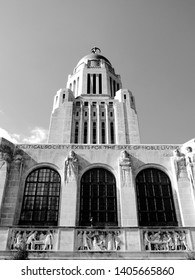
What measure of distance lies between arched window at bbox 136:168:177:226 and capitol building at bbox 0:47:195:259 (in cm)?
7

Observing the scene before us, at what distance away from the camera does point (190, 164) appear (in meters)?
21.0

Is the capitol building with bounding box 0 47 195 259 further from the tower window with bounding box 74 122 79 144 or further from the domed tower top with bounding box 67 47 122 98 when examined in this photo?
the domed tower top with bounding box 67 47 122 98

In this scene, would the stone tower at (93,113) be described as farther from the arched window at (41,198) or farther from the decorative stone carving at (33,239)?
the decorative stone carving at (33,239)

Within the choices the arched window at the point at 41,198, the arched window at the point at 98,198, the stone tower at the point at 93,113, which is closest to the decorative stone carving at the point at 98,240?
the arched window at the point at 98,198

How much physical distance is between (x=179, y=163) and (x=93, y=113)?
31.4 metres

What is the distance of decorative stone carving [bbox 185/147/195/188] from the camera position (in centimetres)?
2059

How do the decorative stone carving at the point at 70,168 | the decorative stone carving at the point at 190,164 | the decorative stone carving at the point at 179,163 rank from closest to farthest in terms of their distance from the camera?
the decorative stone carving at the point at 190,164 < the decorative stone carving at the point at 70,168 < the decorative stone carving at the point at 179,163

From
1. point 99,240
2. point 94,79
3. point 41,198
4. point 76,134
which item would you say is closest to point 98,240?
point 99,240

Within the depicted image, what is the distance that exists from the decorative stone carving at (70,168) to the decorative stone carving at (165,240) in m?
6.75

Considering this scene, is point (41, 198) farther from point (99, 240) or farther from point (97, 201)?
point (99, 240)

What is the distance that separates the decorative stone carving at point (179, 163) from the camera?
21211 millimetres

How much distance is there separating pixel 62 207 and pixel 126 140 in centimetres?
2765
